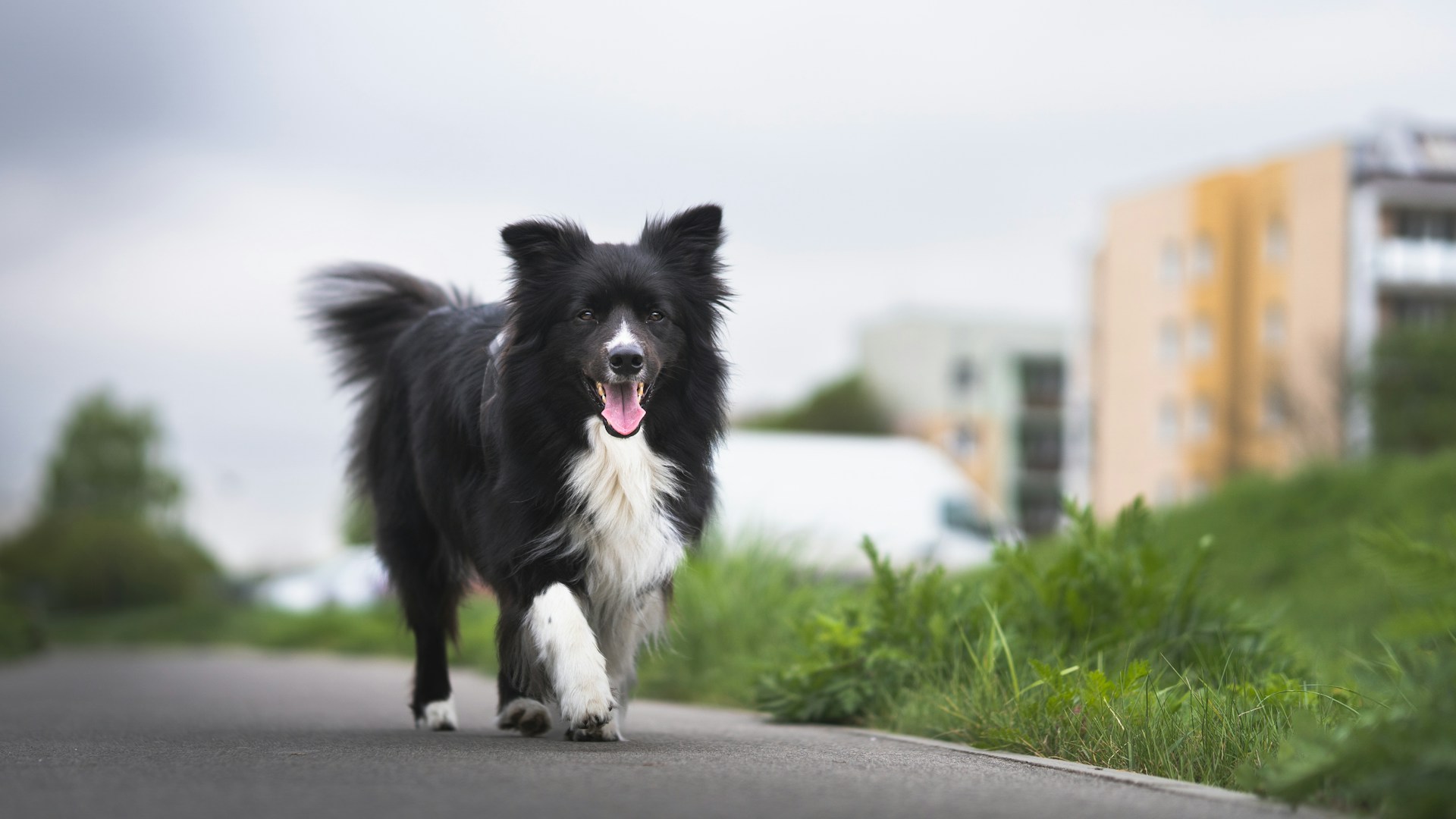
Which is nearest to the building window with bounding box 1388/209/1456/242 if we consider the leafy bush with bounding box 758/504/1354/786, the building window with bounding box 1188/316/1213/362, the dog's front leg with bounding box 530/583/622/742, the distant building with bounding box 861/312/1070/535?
the building window with bounding box 1188/316/1213/362

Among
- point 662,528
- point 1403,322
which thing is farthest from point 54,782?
point 1403,322

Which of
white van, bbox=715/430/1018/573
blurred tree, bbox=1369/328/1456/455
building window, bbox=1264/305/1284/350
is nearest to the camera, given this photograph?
white van, bbox=715/430/1018/573

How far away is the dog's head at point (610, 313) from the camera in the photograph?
5.66 metres

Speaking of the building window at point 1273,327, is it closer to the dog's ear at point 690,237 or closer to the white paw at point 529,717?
the dog's ear at point 690,237

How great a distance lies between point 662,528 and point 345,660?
41.8 ft

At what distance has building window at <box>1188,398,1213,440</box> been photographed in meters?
57.1

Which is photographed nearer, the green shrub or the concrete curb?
the concrete curb

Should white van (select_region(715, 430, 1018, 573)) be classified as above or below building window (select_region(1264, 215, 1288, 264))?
below

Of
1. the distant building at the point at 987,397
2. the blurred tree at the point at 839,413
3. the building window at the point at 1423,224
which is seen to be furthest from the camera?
the distant building at the point at 987,397

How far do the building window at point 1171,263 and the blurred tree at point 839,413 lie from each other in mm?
24144

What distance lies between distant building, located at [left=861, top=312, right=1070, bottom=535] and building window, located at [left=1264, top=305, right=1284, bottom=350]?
2610 centimetres

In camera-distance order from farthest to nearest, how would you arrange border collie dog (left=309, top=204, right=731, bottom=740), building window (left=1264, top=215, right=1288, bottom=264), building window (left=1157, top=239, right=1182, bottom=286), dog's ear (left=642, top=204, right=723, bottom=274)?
1. building window (left=1157, top=239, right=1182, bottom=286)
2. building window (left=1264, top=215, right=1288, bottom=264)
3. dog's ear (left=642, top=204, right=723, bottom=274)
4. border collie dog (left=309, top=204, right=731, bottom=740)

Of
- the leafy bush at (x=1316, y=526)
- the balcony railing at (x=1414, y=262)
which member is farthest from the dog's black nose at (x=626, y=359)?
the balcony railing at (x=1414, y=262)

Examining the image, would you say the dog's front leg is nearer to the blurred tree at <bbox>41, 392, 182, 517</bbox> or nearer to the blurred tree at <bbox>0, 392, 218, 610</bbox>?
the blurred tree at <bbox>0, 392, 218, 610</bbox>
